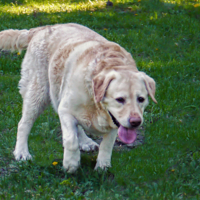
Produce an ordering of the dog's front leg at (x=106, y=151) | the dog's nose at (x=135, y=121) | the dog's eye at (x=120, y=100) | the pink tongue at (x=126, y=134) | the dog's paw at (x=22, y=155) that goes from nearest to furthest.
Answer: the dog's nose at (x=135, y=121)
the dog's eye at (x=120, y=100)
the pink tongue at (x=126, y=134)
the dog's front leg at (x=106, y=151)
the dog's paw at (x=22, y=155)

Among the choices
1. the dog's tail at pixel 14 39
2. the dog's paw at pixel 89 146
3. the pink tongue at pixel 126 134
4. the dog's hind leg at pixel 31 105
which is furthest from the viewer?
the dog's tail at pixel 14 39

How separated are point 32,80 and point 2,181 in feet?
5.22

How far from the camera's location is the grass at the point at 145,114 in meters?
4.06

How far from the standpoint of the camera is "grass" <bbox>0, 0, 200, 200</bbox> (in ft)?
13.3

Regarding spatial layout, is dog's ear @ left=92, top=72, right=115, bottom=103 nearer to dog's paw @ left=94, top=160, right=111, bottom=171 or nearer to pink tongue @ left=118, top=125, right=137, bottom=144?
pink tongue @ left=118, top=125, right=137, bottom=144

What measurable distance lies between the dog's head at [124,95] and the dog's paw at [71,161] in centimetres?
65

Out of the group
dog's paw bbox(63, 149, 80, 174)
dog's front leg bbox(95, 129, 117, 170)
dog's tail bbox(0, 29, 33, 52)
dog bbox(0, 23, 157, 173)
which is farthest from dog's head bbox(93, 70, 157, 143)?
dog's tail bbox(0, 29, 33, 52)

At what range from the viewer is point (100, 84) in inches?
153

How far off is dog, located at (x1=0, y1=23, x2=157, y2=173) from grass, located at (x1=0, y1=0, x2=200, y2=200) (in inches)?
11.9

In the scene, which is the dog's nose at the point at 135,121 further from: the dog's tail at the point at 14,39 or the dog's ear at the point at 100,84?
the dog's tail at the point at 14,39

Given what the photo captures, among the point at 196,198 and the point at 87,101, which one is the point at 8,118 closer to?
the point at 87,101

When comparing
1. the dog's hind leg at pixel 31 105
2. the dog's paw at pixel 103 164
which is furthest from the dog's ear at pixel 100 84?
the dog's hind leg at pixel 31 105

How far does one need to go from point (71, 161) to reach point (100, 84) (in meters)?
0.98

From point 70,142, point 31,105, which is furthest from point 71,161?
point 31,105
